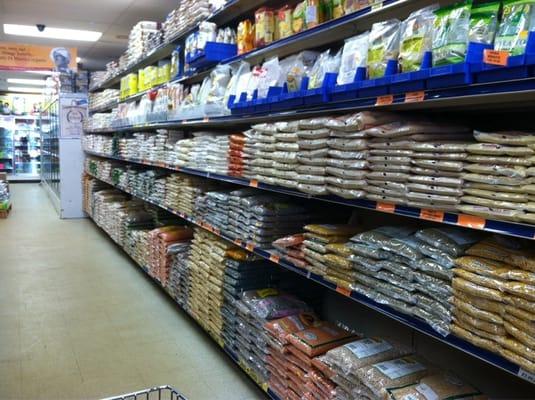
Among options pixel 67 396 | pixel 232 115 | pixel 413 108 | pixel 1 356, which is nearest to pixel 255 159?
pixel 232 115

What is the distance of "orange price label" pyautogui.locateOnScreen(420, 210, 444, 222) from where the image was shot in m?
1.82

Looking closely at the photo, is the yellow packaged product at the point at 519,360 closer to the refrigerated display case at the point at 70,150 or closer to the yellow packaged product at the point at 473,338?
the yellow packaged product at the point at 473,338

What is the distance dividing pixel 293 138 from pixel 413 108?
726mm

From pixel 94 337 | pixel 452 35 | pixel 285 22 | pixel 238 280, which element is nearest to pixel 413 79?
pixel 452 35

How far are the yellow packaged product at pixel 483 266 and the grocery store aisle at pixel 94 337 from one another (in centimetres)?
189

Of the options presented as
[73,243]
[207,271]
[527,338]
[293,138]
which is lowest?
[73,243]

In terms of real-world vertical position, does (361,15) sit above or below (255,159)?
above

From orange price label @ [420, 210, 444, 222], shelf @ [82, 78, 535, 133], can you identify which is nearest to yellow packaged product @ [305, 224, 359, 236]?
shelf @ [82, 78, 535, 133]

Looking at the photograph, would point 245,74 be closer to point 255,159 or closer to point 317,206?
point 255,159

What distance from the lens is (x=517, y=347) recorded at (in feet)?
5.15

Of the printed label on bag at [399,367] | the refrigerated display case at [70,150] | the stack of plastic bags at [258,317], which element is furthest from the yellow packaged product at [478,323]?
the refrigerated display case at [70,150]

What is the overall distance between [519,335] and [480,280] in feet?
0.71

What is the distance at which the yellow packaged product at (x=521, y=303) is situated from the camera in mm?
1536

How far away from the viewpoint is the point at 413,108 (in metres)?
2.22
